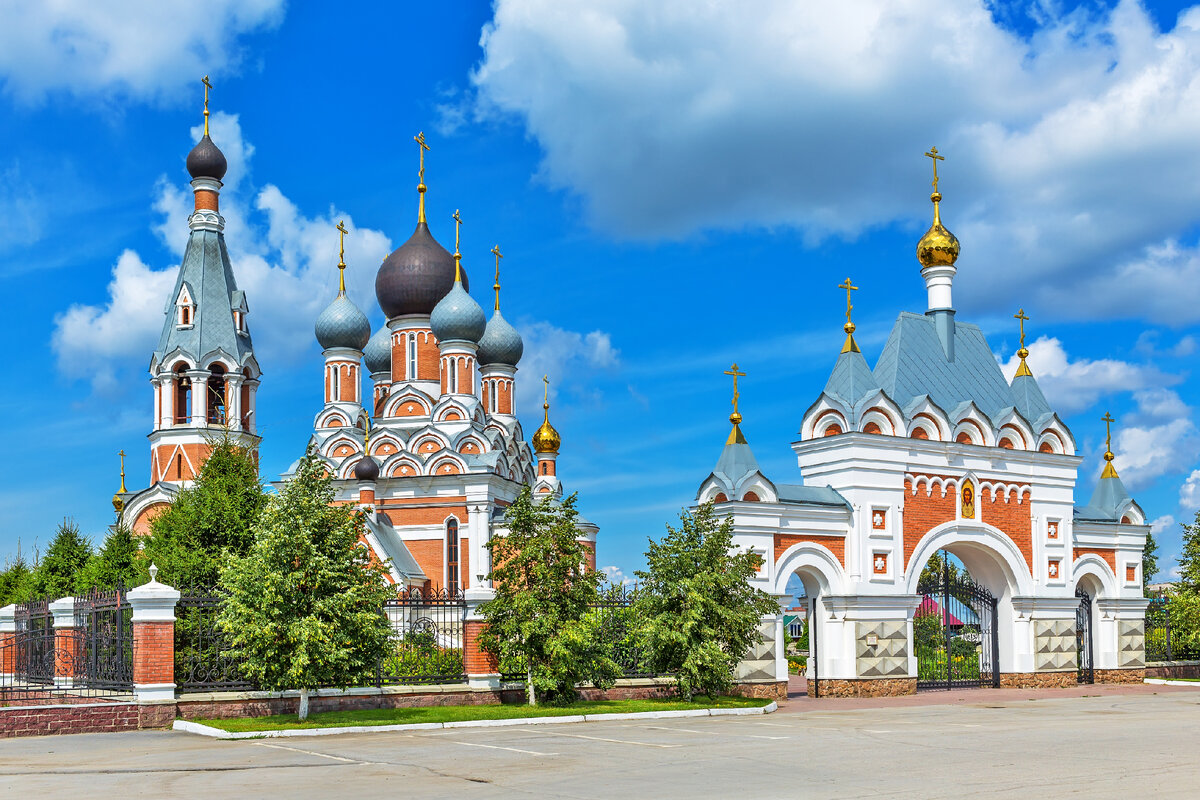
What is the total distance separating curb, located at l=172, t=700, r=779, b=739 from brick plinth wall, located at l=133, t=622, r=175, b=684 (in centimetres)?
71

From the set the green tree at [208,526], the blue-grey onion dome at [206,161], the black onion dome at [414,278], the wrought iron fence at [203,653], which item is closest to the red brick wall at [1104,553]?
the green tree at [208,526]

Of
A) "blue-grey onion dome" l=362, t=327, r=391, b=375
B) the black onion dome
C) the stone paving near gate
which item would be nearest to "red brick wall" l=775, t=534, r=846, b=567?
the stone paving near gate

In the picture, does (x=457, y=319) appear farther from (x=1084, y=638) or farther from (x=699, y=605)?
(x=699, y=605)

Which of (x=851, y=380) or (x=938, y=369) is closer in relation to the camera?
(x=851, y=380)

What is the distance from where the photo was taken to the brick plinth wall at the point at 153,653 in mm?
16672

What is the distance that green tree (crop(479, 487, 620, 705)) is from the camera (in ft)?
62.5

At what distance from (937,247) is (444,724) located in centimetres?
1759

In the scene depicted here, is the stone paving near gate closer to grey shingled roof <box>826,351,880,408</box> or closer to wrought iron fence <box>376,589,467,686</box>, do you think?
wrought iron fence <box>376,589,467,686</box>

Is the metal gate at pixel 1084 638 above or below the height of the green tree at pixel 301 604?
below

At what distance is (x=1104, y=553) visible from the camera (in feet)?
97.0

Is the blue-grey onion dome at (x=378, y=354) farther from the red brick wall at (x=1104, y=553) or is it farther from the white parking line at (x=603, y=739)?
the white parking line at (x=603, y=739)

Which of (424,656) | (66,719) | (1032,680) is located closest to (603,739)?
(424,656)

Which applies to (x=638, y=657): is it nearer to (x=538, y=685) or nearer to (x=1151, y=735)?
(x=538, y=685)

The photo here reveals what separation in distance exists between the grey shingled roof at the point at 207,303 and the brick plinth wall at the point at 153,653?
2255 centimetres
